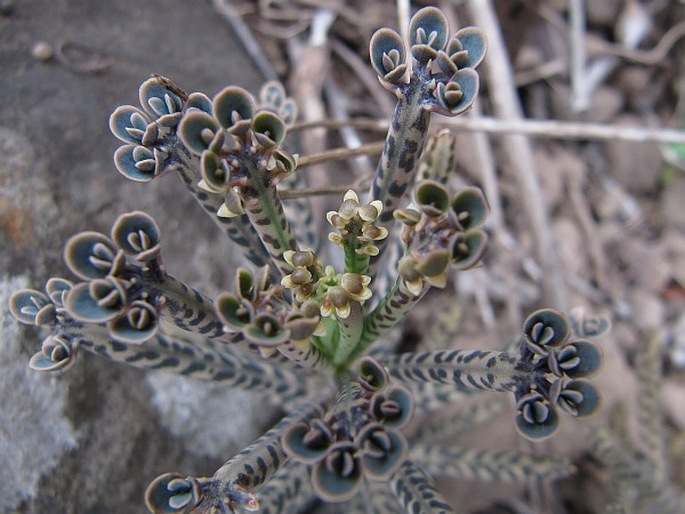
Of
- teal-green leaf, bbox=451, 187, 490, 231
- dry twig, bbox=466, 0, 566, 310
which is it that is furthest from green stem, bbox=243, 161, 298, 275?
dry twig, bbox=466, 0, 566, 310

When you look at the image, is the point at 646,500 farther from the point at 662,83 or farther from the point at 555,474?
the point at 662,83

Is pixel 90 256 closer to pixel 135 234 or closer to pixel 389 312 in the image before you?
pixel 135 234

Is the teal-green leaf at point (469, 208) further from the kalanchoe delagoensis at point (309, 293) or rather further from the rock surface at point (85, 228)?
the rock surface at point (85, 228)

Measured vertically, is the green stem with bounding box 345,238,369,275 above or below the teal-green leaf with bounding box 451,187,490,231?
below

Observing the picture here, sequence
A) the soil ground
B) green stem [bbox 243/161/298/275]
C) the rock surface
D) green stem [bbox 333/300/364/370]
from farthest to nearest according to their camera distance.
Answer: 1. the soil ground
2. the rock surface
3. green stem [bbox 333/300/364/370]
4. green stem [bbox 243/161/298/275]

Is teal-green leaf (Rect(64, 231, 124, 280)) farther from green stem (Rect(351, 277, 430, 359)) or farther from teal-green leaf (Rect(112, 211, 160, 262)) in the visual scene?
green stem (Rect(351, 277, 430, 359))

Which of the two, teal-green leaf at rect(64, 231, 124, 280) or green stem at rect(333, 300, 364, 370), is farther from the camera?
green stem at rect(333, 300, 364, 370)

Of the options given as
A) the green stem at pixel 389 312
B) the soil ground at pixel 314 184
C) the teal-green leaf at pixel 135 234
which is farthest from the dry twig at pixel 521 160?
the teal-green leaf at pixel 135 234

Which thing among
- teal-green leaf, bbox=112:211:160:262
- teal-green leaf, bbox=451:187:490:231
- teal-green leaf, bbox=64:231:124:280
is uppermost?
teal-green leaf, bbox=451:187:490:231

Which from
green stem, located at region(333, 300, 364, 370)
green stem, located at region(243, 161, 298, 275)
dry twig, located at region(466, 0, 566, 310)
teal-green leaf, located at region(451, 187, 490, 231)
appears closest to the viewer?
teal-green leaf, located at region(451, 187, 490, 231)
